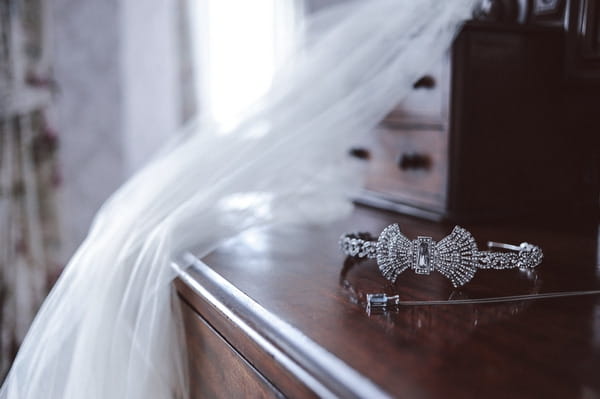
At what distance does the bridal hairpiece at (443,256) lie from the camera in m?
0.48

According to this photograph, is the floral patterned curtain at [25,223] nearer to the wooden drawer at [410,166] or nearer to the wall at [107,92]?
the wall at [107,92]

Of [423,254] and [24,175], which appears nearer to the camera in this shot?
[423,254]

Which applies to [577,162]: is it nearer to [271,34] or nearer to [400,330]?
[400,330]

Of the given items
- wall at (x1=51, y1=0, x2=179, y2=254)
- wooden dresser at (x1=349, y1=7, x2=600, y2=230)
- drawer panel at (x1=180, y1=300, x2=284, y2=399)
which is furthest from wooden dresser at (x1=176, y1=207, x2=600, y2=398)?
wall at (x1=51, y1=0, x2=179, y2=254)

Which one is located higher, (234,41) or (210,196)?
(234,41)

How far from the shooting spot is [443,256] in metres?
0.48

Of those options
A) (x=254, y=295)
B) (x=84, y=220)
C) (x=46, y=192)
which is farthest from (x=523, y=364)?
(x=84, y=220)

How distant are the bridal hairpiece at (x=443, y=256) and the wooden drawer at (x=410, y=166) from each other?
0.24m

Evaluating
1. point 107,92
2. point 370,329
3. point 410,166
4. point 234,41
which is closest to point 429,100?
point 410,166

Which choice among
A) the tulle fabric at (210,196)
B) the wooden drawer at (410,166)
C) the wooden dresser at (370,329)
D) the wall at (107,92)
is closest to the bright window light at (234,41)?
the wall at (107,92)

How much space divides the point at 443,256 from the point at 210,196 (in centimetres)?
31

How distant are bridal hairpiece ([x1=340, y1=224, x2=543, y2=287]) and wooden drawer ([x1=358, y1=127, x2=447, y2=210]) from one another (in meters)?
0.24

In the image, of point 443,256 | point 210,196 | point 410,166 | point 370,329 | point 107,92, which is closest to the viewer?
point 370,329

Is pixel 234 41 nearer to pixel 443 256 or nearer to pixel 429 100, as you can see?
pixel 429 100
